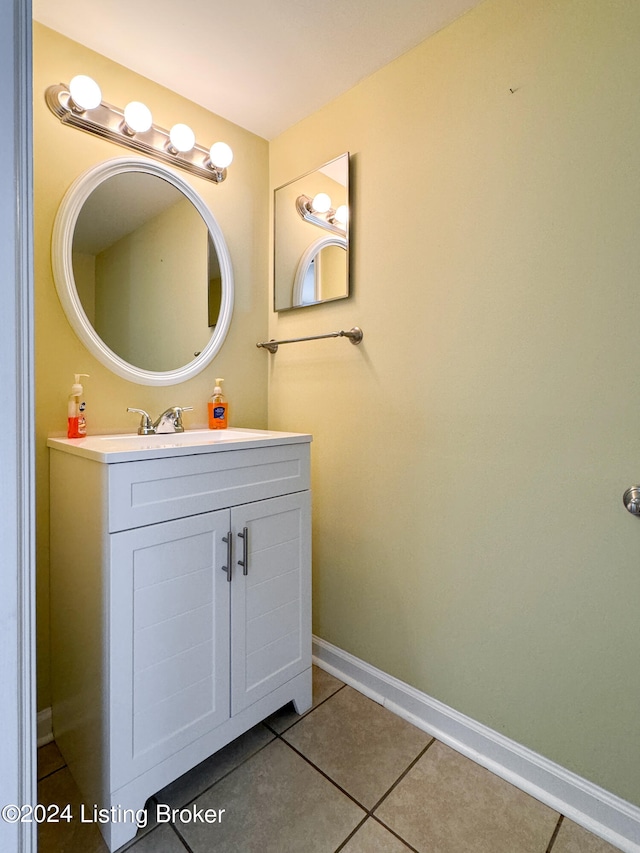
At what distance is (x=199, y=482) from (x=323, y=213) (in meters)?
1.19

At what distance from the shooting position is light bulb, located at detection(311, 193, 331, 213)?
5.51 feet

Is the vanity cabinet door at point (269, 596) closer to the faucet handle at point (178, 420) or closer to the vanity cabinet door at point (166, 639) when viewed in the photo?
the vanity cabinet door at point (166, 639)

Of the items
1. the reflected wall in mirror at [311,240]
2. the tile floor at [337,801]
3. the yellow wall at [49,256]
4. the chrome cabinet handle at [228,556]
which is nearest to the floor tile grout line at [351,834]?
the tile floor at [337,801]

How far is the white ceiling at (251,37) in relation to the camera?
1.26 metres

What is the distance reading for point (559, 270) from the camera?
3.70 ft

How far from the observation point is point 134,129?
4.70 feet

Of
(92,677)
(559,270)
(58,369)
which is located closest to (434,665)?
(92,677)

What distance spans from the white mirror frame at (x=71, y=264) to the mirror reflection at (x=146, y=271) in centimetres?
2

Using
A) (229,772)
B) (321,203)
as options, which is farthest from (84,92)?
(229,772)

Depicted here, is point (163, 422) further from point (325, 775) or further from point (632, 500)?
point (632, 500)

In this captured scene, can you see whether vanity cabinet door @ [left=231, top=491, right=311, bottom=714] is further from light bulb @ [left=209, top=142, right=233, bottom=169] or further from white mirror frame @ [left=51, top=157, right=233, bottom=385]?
light bulb @ [left=209, top=142, right=233, bottom=169]

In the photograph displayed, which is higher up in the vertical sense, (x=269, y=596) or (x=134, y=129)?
(x=134, y=129)

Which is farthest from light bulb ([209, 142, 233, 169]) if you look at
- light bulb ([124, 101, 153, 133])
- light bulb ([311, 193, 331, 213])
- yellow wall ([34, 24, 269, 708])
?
light bulb ([311, 193, 331, 213])

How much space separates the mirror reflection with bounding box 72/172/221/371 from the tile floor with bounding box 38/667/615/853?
4.39 ft
